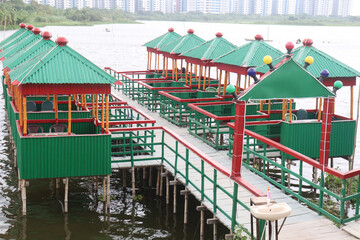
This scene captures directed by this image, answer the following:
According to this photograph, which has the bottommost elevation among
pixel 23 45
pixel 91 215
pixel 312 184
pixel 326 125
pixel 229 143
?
pixel 91 215

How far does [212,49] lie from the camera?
2409cm

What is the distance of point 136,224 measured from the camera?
50.7 feet

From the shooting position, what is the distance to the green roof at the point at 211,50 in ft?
78.1

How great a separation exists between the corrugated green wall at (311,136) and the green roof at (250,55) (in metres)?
3.61

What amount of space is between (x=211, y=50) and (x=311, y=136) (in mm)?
8732

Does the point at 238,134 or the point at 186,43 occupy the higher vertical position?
→ the point at 186,43

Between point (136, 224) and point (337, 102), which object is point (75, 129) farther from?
point (337, 102)

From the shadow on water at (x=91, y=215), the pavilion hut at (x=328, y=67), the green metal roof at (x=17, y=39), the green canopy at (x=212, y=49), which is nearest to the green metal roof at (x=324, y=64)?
the pavilion hut at (x=328, y=67)

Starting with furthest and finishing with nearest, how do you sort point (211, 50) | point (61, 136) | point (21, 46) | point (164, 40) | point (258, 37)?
point (164, 40), point (211, 50), point (21, 46), point (258, 37), point (61, 136)

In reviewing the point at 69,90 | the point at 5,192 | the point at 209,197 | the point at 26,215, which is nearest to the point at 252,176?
the point at 209,197

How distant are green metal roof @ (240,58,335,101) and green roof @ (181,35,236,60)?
12.6 m

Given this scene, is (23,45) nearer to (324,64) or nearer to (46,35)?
(46,35)

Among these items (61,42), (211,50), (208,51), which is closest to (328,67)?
(211,50)

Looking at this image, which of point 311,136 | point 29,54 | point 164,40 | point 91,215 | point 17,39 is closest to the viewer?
point 91,215
